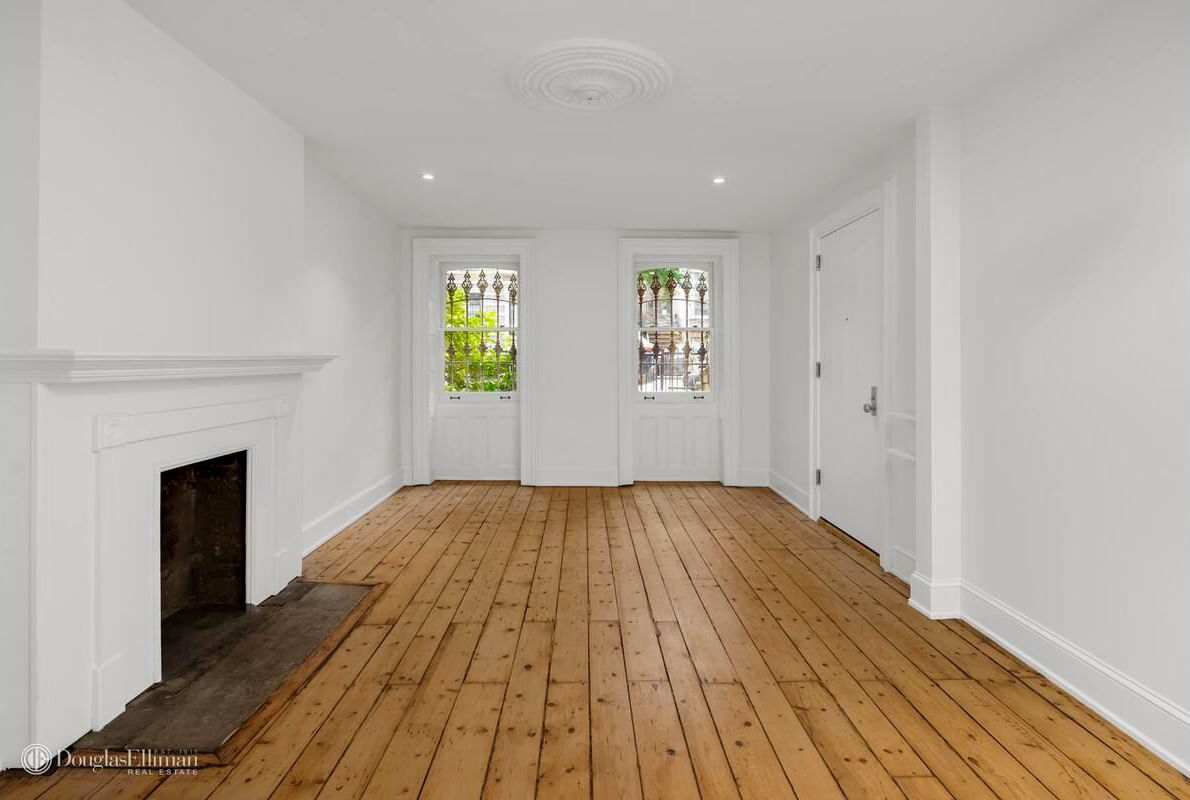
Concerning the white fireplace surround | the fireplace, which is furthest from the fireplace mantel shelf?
the fireplace

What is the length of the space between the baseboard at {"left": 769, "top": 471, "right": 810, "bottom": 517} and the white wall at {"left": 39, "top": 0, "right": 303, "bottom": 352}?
382 centimetres

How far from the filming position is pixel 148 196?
2186 millimetres

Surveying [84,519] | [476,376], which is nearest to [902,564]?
[84,519]

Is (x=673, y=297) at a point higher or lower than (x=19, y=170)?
higher

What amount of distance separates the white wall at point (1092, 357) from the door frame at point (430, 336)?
3719 mm

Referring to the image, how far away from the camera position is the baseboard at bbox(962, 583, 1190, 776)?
1803mm

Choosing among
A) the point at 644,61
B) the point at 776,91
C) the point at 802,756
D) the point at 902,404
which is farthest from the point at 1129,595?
the point at 644,61

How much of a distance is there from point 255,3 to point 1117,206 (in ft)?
9.74

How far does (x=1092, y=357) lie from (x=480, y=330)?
4.82m

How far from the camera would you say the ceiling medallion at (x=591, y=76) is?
7.83 feet

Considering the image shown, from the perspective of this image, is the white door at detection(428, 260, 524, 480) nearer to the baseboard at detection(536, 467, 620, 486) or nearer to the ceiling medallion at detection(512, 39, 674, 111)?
the baseboard at detection(536, 467, 620, 486)

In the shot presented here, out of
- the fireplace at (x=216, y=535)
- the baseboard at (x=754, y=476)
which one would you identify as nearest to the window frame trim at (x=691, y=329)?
the baseboard at (x=754, y=476)

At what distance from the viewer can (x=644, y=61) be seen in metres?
2.44

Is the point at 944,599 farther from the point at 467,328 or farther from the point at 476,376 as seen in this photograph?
the point at 467,328
